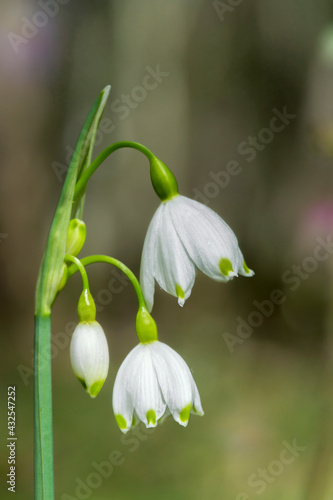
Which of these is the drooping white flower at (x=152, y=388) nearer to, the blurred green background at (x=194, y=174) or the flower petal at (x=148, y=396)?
the flower petal at (x=148, y=396)

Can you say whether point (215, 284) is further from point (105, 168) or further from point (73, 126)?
point (73, 126)

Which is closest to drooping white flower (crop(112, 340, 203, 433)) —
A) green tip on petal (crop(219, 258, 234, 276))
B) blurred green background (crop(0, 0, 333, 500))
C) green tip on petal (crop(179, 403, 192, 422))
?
green tip on petal (crop(179, 403, 192, 422))

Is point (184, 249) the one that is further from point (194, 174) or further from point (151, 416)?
point (194, 174)

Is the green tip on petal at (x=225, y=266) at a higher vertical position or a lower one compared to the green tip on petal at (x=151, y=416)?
higher

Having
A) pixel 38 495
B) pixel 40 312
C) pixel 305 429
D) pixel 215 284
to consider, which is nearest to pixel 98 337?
pixel 40 312

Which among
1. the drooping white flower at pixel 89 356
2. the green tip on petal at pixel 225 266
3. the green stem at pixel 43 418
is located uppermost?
the green tip on petal at pixel 225 266

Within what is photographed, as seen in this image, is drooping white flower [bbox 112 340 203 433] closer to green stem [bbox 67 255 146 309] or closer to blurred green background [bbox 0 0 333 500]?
green stem [bbox 67 255 146 309]

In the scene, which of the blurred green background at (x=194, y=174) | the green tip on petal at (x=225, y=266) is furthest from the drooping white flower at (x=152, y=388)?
the blurred green background at (x=194, y=174)
